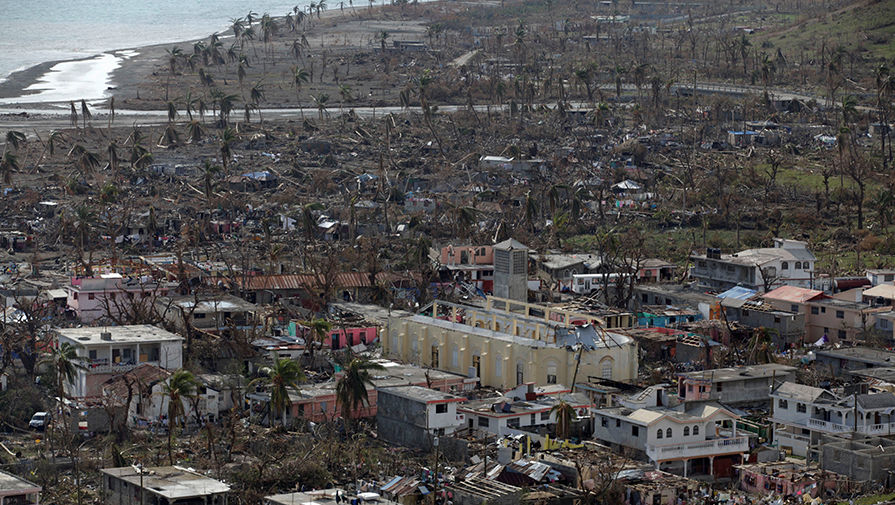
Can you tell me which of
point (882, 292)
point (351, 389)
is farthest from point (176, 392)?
point (882, 292)

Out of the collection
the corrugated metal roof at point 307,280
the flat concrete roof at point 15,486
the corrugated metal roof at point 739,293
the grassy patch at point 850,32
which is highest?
the grassy patch at point 850,32

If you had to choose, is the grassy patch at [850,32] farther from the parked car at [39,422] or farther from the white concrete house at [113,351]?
the parked car at [39,422]

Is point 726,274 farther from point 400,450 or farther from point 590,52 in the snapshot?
point 590,52

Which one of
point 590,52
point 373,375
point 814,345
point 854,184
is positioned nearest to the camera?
point 373,375

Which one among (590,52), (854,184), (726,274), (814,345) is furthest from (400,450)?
(590,52)

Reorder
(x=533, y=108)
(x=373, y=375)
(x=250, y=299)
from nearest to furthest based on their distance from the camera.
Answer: (x=373, y=375), (x=250, y=299), (x=533, y=108)

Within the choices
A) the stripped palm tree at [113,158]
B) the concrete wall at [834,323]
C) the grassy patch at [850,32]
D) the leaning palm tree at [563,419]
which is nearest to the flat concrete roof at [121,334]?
the leaning palm tree at [563,419]
